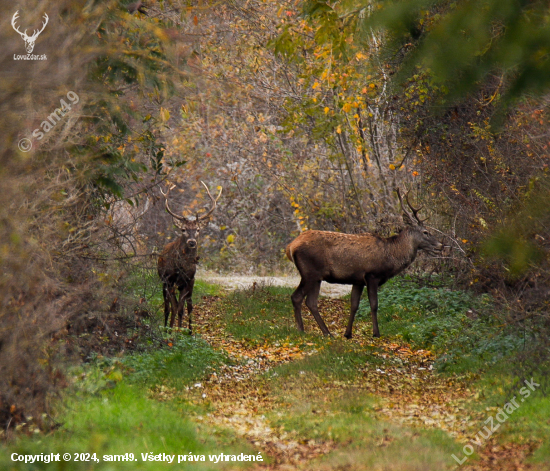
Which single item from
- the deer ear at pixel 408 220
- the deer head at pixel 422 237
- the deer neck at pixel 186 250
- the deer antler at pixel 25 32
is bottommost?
the deer neck at pixel 186 250

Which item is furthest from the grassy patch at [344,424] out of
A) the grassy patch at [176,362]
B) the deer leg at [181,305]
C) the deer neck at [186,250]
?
the deer neck at [186,250]

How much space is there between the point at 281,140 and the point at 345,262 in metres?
9.83

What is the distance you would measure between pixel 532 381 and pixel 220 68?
14.3 metres

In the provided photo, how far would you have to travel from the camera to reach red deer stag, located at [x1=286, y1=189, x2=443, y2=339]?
12570mm

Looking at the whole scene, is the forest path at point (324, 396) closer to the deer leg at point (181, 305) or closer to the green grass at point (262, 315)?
the green grass at point (262, 315)

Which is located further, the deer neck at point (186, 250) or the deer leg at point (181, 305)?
the deer neck at point (186, 250)

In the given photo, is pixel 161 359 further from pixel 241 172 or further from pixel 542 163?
pixel 241 172

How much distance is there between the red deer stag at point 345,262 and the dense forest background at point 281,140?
1320 mm

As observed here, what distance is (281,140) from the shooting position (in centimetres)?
2177

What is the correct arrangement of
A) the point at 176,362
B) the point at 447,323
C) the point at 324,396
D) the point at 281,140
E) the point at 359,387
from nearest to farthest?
the point at 324,396, the point at 359,387, the point at 176,362, the point at 447,323, the point at 281,140

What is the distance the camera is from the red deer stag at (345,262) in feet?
41.2

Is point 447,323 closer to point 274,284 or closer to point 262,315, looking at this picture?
point 262,315

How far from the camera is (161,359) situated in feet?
29.6

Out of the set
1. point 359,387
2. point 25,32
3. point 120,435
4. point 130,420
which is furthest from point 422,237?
point 25,32
